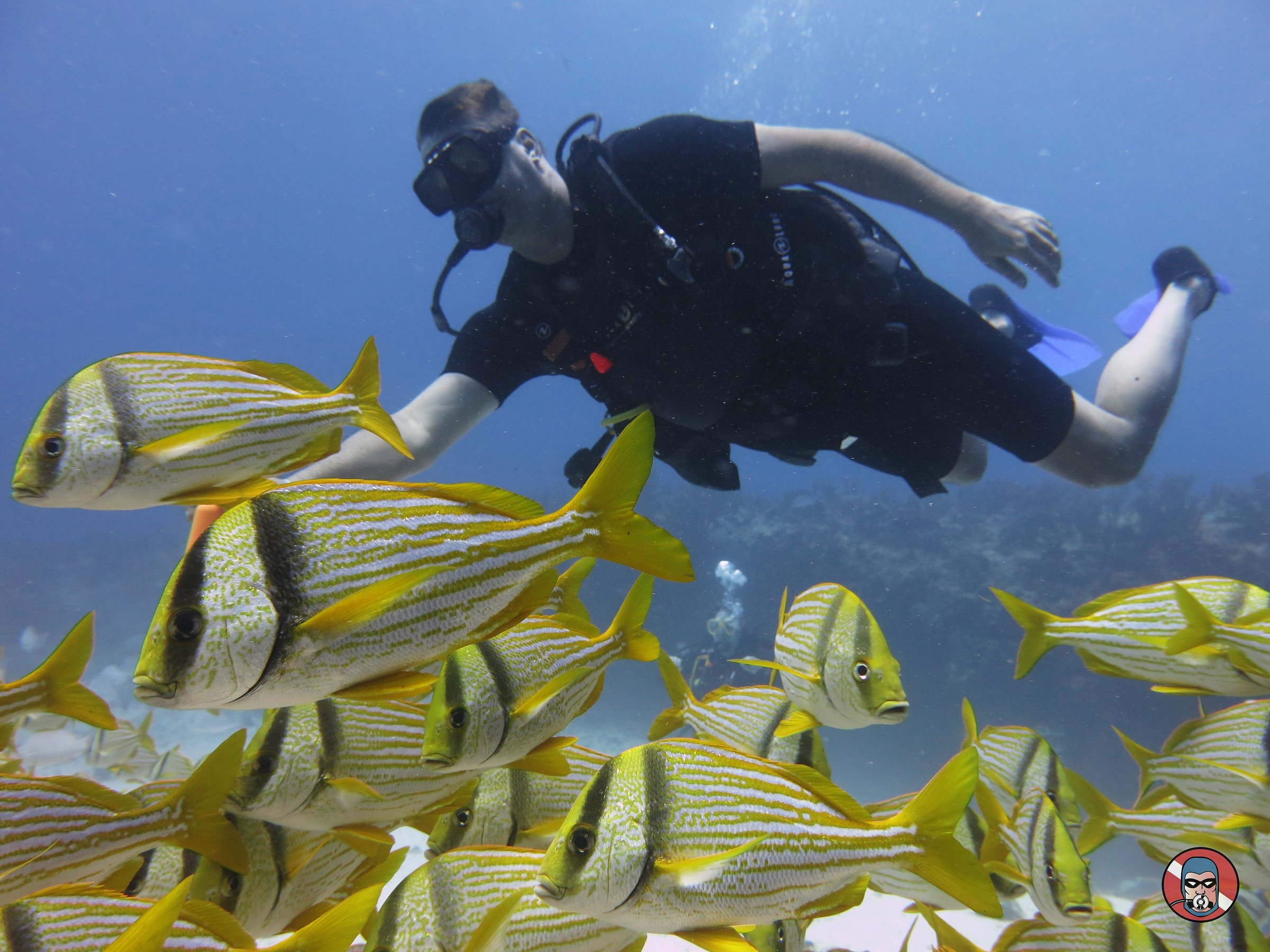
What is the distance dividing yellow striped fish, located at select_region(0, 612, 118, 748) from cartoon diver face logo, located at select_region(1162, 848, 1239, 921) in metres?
3.24

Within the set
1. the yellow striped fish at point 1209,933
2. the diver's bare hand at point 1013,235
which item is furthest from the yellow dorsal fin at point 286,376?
the diver's bare hand at point 1013,235

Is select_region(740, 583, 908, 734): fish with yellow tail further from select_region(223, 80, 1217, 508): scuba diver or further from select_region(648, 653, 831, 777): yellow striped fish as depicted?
select_region(223, 80, 1217, 508): scuba diver

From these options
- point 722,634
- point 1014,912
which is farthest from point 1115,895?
point 722,634

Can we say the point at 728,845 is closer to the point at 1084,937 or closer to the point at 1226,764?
the point at 1084,937

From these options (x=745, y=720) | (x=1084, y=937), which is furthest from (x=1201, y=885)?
(x=745, y=720)

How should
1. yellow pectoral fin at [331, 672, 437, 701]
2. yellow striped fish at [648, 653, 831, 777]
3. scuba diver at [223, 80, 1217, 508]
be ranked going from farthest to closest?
scuba diver at [223, 80, 1217, 508] → yellow striped fish at [648, 653, 831, 777] → yellow pectoral fin at [331, 672, 437, 701]

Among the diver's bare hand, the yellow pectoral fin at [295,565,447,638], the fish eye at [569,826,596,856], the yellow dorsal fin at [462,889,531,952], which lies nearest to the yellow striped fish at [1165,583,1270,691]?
the fish eye at [569,826,596,856]

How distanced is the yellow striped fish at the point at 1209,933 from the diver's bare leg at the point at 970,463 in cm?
321

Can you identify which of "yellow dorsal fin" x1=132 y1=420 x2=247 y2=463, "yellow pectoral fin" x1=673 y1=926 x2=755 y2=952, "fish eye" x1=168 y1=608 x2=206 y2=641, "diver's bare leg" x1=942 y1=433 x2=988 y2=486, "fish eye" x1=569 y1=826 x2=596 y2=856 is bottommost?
"yellow pectoral fin" x1=673 y1=926 x2=755 y2=952

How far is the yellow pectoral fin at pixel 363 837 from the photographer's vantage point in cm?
137

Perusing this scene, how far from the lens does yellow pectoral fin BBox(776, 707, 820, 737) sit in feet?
6.39

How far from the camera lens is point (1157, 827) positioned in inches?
77.6

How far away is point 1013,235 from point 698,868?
4124 mm

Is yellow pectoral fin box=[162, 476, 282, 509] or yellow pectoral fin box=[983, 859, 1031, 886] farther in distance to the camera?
yellow pectoral fin box=[983, 859, 1031, 886]
